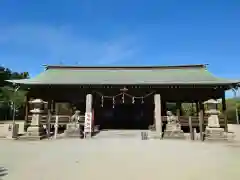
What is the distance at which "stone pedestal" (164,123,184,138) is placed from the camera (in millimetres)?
14234

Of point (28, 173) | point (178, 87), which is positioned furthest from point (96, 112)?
point (28, 173)

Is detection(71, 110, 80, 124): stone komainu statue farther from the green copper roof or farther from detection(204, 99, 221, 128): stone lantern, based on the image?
detection(204, 99, 221, 128): stone lantern

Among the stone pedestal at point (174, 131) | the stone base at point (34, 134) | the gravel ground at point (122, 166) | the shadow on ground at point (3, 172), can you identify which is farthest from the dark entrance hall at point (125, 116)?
the shadow on ground at point (3, 172)

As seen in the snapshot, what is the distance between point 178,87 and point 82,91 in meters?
7.57

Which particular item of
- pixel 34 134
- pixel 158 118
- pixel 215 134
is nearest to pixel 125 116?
pixel 158 118

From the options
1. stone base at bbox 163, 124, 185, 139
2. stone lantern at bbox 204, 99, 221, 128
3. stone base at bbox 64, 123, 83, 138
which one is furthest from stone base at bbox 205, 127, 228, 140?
stone base at bbox 64, 123, 83, 138

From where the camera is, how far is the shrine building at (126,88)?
54.2 feet

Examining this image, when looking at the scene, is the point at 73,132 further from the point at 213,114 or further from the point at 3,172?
the point at 213,114

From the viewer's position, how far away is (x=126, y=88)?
56.5ft

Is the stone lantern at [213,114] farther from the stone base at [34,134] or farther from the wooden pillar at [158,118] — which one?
the stone base at [34,134]

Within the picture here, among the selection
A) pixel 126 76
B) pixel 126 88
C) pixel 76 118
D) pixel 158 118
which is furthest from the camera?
pixel 126 76

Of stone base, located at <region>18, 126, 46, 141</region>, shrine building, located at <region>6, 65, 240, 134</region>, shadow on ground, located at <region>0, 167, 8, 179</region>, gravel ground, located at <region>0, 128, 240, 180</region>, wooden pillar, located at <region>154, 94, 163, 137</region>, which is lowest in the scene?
gravel ground, located at <region>0, 128, 240, 180</region>

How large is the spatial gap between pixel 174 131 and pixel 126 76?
705cm

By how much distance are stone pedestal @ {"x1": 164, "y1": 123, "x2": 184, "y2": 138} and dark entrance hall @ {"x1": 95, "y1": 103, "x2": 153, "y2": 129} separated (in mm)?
6235
